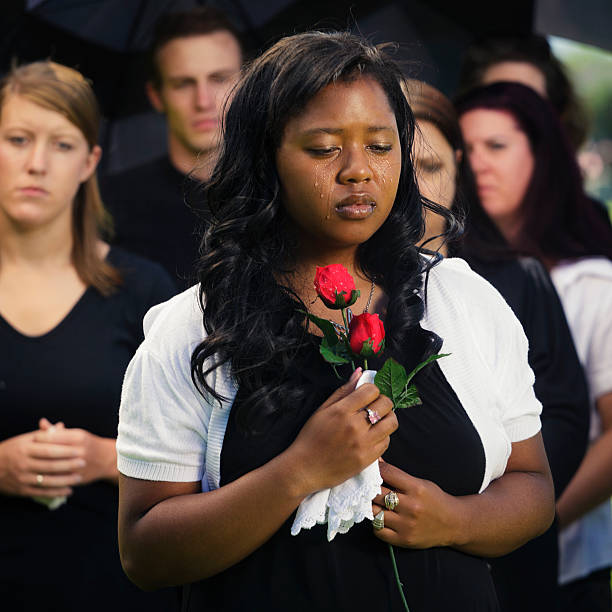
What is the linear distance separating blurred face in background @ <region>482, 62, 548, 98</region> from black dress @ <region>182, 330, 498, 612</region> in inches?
113

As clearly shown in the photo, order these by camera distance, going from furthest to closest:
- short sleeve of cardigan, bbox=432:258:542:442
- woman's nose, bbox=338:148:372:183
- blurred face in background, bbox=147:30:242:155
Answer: blurred face in background, bbox=147:30:242:155
short sleeve of cardigan, bbox=432:258:542:442
woman's nose, bbox=338:148:372:183

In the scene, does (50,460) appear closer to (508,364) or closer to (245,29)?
(508,364)

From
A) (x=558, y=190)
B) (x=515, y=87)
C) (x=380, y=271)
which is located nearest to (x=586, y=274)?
(x=558, y=190)

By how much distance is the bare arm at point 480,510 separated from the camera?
1.90 meters

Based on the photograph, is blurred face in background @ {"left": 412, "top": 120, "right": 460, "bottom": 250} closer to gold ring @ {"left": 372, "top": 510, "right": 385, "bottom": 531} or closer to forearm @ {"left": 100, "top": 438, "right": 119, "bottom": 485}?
forearm @ {"left": 100, "top": 438, "right": 119, "bottom": 485}

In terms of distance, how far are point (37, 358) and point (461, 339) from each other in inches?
68.5

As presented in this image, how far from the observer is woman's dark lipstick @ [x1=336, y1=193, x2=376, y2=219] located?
195 centimetres

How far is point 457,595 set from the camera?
6.52 feet

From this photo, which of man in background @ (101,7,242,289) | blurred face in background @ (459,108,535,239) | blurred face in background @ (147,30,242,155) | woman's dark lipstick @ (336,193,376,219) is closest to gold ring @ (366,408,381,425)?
woman's dark lipstick @ (336,193,376,219)

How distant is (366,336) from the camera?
1.83m

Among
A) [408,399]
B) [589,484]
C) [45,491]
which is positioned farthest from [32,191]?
[589,484]

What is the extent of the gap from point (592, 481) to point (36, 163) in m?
2.19

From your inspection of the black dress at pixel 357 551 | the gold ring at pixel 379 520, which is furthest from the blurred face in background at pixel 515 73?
the gold ring at pixel 379 520

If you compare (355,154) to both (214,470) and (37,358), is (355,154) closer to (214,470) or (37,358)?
(214,470)
